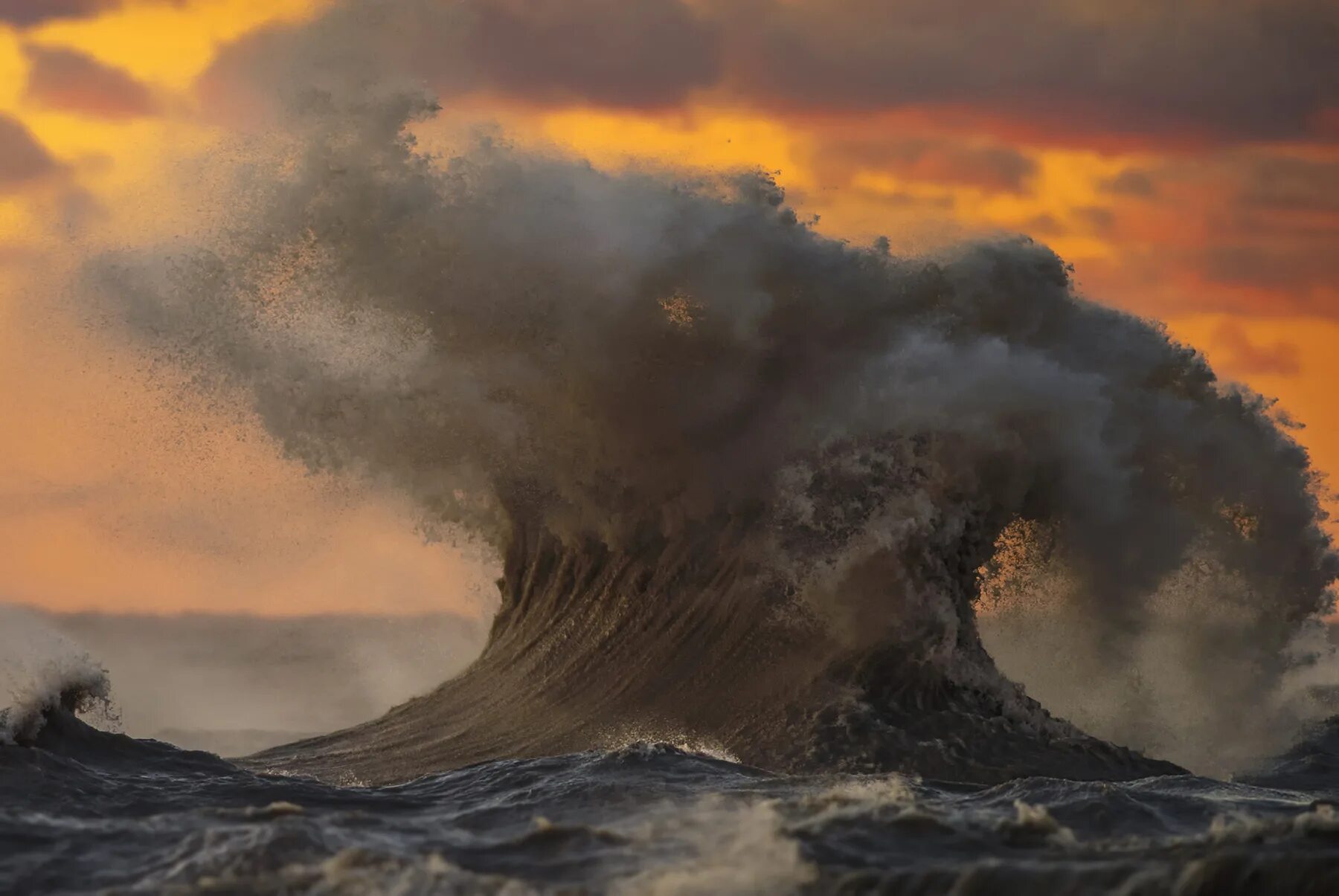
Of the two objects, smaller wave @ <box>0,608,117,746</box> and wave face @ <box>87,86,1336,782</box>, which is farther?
wave face @ <box>87,86,1336,782</box>

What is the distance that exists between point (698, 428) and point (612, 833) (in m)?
8.73

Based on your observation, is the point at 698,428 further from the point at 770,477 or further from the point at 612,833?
the point at 612,833

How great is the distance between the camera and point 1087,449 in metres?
18.8

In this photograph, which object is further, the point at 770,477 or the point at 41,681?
the point at 770,477

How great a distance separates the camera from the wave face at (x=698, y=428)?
680 inches

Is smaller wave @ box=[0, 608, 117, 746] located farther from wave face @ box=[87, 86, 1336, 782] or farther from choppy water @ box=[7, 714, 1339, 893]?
wave face @ box=[87, 86, 1336, 782]

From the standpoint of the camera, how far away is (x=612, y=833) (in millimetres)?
10289

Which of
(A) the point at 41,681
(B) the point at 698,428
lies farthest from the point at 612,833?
(B) the point at 698,428

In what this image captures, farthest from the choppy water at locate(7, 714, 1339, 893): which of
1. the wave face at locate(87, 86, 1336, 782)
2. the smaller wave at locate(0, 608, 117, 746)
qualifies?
the wave face at locate(87, 86, 1336, 782)

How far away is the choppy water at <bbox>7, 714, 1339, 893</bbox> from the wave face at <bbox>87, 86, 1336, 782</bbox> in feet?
13.5

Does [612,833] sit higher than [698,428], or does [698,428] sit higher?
[698,428]

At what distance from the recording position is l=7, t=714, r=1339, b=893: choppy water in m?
9.27

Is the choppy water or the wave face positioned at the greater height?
the wave face

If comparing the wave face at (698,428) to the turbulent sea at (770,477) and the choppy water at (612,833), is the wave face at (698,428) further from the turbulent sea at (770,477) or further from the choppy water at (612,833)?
the choppy water at (612,833)
